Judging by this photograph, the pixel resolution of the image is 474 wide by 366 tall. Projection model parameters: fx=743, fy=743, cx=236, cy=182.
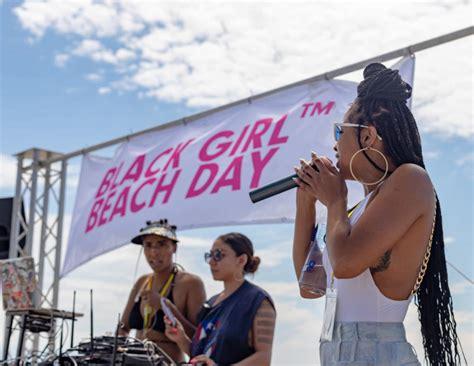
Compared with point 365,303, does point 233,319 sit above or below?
above

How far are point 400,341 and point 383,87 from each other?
0.61 m

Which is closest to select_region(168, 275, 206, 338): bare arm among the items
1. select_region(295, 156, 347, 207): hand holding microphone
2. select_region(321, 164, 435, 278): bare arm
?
select_region(295, 156, 347, 207): hand holding microphone

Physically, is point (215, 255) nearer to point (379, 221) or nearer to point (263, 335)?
point (263, 335)

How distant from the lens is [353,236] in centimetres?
160

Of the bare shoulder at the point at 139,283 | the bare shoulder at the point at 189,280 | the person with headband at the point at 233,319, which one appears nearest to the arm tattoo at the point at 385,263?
the person with headband at the point at 233,319

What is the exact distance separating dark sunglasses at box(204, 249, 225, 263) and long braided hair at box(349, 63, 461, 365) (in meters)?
2.15

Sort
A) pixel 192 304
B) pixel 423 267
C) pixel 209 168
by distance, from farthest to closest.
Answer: pixel 209 168, pixel 192 304, pixel 423 267

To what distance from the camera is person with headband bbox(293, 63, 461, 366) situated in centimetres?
161

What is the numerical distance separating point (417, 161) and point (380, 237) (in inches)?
11.4

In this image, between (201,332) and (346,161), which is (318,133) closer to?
(201,332)

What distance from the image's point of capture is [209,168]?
227 inches

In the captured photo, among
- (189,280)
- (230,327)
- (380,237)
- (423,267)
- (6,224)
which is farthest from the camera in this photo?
(6,224)

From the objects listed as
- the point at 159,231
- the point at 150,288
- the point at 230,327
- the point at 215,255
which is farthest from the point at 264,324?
the point at 159,231

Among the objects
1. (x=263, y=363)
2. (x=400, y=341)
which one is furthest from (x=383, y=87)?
(x=263, y=363)
